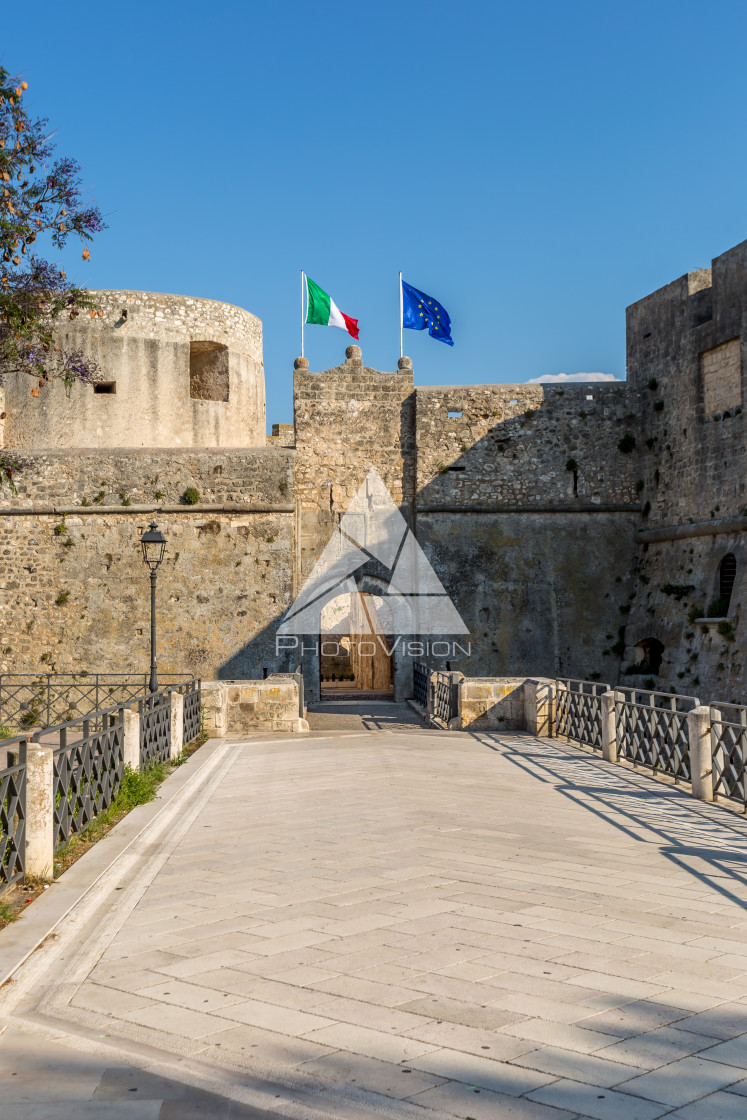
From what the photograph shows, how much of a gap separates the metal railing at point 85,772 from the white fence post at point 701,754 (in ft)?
16.5

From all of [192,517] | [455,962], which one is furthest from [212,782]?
[192,517]

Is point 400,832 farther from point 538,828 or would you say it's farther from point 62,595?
point 62,595

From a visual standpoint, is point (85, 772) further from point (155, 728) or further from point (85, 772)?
point (155, 728)

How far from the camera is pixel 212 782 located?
9391 mm

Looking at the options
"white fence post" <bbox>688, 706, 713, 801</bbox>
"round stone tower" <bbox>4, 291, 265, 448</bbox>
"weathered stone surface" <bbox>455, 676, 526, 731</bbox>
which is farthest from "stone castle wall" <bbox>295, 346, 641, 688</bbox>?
"white fence post" <bbox>688, 706, 713, 801</bbox>

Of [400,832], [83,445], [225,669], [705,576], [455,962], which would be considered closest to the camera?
[455,962]

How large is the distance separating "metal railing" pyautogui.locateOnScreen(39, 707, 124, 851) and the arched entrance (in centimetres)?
1161

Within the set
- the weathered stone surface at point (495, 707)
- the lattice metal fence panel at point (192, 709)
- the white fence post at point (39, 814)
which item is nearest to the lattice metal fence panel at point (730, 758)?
the weathered stone surface at point (495, 707)

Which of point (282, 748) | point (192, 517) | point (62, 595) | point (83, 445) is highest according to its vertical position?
point (83, 445)

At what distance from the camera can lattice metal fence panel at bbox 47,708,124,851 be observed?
6.34 m

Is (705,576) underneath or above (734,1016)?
above

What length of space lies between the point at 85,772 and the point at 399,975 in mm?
3611

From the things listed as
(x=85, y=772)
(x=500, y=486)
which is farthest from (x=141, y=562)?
(x=85, y=772)

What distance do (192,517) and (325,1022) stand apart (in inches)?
643
